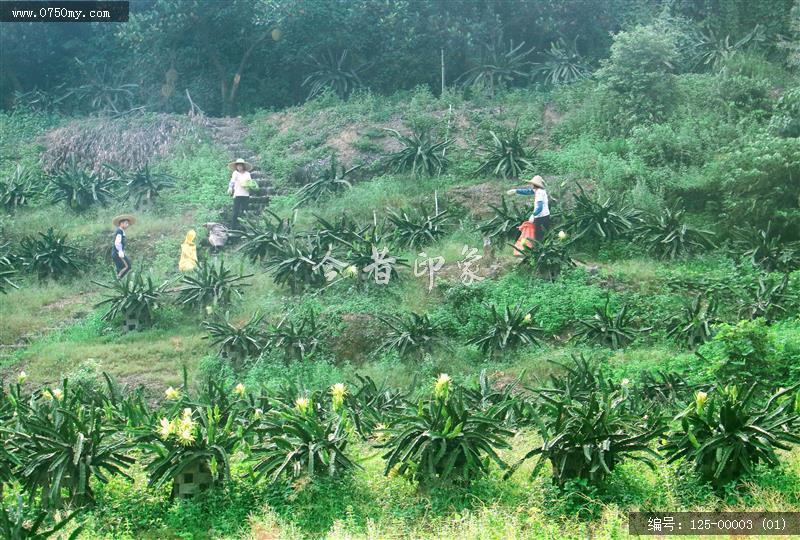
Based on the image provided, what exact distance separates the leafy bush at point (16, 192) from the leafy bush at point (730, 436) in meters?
14.8

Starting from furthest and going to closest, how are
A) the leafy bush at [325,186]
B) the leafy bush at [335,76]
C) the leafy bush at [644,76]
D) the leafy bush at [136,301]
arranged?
1. the leafy bush at [335,76]
2. the leafy bush at [644,76]
3. the leafy bush at [325,186]
4. the leafy bush at [136,301]

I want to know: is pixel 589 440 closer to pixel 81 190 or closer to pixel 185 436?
pixel 185 436

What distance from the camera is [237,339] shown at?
1403 centimetres

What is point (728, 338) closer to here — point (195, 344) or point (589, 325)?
point (589, 325)

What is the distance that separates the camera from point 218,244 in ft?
59.7

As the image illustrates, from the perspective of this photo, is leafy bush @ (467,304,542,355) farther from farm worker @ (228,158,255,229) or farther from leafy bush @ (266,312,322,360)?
farm worker @ (228,158,255,229)

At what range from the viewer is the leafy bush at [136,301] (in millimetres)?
15375

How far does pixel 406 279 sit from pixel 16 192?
864 cm

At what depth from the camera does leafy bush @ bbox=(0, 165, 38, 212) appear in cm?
2020

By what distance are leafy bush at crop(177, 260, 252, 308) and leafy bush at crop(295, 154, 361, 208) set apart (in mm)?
4005

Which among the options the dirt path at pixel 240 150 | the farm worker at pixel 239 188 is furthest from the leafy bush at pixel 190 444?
the dirt path at pixel 240 150

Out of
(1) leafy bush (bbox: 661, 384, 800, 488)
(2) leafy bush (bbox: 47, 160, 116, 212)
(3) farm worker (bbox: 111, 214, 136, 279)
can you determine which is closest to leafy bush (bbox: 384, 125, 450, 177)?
(2) leafy bush (bbox: 47, 160, 116, 212)

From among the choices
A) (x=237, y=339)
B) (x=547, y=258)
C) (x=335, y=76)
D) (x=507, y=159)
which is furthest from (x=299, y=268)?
(x=335, y=76)

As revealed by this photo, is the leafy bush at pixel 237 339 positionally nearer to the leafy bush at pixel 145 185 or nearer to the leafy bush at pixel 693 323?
the leafy bush at pixel 693 323
